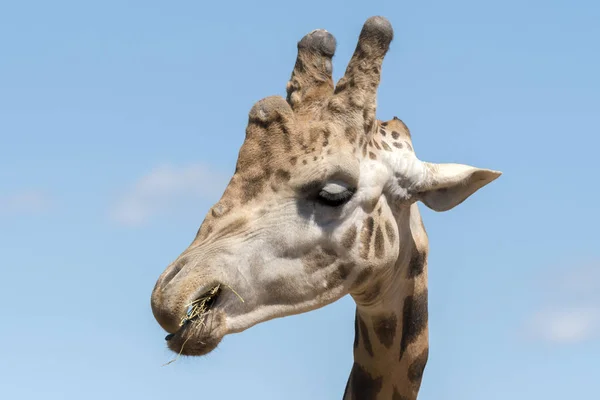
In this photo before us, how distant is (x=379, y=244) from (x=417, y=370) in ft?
3.49

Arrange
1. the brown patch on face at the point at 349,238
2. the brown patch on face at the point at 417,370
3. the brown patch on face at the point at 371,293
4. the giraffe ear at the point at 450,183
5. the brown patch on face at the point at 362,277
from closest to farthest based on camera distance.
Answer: the brown patch on face at the point at 349,238 → the brown patch on face at the point at 362,277 → the brown patch on face at the point at 371,293 → the giraffe ear at the point at 450,183 → the brown patch on face at the point at 417,370

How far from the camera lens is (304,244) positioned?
684 centimetres

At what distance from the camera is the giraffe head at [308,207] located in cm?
648

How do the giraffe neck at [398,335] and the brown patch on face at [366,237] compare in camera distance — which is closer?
the brown patch on face at [366,237]

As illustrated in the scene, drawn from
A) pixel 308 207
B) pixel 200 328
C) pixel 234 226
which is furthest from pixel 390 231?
pixel 200 328

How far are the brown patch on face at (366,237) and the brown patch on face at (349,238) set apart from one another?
0.07 meters

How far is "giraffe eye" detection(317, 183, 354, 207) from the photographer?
272 inches

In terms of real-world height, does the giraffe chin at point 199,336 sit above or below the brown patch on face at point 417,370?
below

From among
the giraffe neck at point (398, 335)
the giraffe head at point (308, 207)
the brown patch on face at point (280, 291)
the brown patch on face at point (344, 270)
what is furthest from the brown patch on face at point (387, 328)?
the brown patch on face at point (280, 291)

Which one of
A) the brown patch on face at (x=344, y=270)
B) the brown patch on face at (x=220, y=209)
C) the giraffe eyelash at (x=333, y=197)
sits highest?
the giraffe eyelash at (x=333, y=197)

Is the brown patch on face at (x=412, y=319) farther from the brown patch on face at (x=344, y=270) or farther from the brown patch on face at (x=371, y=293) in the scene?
the brown patch on face at (x=344, y=270)

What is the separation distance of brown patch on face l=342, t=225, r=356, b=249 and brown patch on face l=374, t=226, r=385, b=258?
20 cm

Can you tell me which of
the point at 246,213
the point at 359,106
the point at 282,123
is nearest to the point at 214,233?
the point at 246,213

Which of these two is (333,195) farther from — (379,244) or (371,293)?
(371,293)
